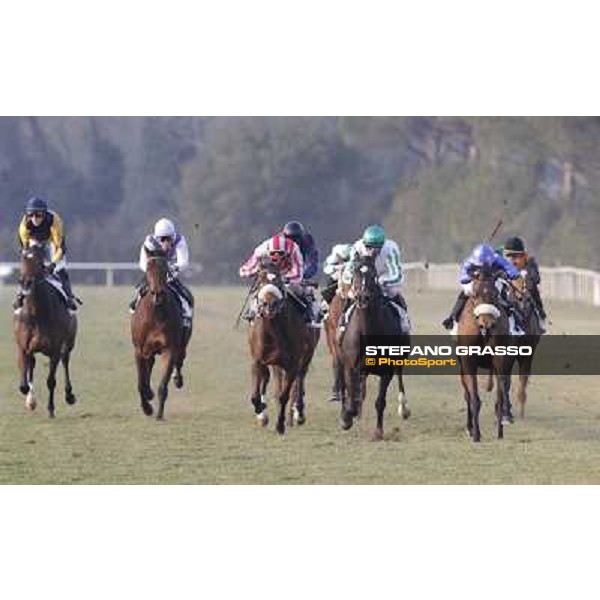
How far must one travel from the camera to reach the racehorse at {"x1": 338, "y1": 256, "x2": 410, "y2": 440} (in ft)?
53.2

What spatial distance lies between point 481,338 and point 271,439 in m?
2.24

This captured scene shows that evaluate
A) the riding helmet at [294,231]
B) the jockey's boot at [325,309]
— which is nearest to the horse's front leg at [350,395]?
the riding helmet at [294,231]

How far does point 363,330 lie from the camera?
1662 cm

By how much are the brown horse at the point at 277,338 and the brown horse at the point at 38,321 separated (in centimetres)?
255

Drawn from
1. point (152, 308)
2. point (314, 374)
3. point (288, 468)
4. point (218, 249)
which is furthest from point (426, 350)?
point (218, 249)

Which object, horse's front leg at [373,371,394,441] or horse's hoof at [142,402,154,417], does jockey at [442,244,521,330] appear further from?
horse's hoof at [142,402,154,417]

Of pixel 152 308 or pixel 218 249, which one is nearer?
pixel 152 308

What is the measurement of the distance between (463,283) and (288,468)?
3.21 metres

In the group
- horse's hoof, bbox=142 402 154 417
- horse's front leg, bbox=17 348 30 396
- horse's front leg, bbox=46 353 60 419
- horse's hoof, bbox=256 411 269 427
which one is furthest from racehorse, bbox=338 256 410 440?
horse's front leg, bbox=17 348 30 396

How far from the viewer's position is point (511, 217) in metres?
58.1

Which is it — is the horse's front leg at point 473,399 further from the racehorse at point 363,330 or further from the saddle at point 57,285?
the saddle at point 57,285
